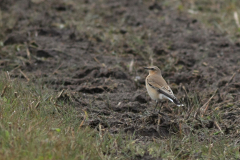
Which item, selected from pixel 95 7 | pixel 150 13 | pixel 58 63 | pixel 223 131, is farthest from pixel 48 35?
pixel 223 131

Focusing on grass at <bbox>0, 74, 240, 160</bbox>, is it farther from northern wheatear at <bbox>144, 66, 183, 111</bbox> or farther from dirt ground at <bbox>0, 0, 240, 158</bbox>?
northern wheatear at <bbox>144, 66, 183, 111</bbox>

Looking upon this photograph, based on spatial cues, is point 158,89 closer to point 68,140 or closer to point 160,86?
point 160,86

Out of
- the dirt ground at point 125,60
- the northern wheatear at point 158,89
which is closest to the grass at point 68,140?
the dirt ground at point 125,60

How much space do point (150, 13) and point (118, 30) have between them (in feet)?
6.02

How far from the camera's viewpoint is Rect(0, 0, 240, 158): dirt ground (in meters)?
6.81

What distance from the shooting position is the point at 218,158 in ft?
18.0

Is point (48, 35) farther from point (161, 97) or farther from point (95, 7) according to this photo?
point (161, 97)

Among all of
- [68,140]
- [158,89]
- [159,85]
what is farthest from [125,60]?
[68,140]

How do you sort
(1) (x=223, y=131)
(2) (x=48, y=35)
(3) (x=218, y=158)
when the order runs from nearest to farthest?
(3) (x=218, y=158) → (1) (x=223, y=131) → (2) (x=48, y=35)

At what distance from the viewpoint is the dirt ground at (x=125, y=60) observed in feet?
22.3

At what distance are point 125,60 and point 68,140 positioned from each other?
450cm

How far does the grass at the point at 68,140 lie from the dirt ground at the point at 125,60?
1.21ft

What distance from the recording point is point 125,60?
31.1 feet

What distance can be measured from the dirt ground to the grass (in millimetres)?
368
